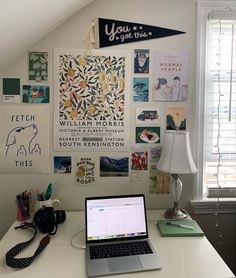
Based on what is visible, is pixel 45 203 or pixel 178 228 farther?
pixel 45 203

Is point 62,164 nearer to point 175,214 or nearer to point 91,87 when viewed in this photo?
point 91,87

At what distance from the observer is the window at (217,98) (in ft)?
5.69

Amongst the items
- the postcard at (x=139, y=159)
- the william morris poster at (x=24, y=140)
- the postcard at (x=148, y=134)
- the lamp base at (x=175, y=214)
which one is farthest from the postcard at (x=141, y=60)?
the lamp base at (x=175, y=214)

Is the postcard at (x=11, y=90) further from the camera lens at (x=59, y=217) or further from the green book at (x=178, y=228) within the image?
the green book at (x=178, y=228)

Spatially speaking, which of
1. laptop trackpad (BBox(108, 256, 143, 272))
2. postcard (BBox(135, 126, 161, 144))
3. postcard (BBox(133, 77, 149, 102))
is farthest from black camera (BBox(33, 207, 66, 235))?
postcard (BBox(133, 77, 149, 102))

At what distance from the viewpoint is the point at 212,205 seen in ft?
6.02

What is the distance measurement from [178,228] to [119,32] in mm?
1181

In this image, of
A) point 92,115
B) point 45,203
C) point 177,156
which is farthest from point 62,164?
point 177,156

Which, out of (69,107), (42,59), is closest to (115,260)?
(69,107)

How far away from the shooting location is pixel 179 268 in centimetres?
116

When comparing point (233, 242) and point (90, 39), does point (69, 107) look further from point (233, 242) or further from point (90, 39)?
point (233, 242)

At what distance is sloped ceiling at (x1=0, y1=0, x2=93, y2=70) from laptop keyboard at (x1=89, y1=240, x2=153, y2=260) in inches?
41.5

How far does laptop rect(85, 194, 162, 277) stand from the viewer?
1.22 m

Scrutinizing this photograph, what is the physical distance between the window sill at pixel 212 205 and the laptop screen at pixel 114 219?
55 centimetres
